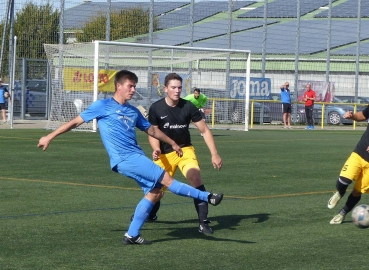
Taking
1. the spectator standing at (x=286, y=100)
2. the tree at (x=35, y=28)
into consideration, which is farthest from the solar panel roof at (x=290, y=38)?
the tree at (x=35, y=28)

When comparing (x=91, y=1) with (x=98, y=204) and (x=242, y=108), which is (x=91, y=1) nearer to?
(x=242, y=108)

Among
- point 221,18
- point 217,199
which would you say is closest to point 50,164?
point 217,199

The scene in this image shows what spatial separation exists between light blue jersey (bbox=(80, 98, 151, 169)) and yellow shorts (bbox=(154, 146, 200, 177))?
1.20m

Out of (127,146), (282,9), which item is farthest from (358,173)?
(282,9)

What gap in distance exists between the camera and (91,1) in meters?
31.4

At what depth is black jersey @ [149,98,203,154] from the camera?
9.52 m

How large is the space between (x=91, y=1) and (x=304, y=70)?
14.2 m

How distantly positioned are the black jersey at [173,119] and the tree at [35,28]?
72.1 ft

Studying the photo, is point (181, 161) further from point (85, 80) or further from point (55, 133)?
point (85, 80)

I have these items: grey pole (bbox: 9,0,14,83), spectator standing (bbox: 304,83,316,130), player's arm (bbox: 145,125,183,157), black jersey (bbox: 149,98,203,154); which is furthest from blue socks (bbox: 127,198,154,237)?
spectator standing (bbox: 304,83,316,130)

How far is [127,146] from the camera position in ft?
27.2

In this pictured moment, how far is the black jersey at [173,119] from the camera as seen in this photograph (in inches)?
375

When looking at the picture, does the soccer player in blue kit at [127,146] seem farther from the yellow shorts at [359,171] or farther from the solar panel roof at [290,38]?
the solar panel roof at [290,38]

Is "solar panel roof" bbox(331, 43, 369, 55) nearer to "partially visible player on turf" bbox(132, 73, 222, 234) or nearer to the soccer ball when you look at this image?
"partially visible player on turf" bbox(132, 73, 222, 234)
